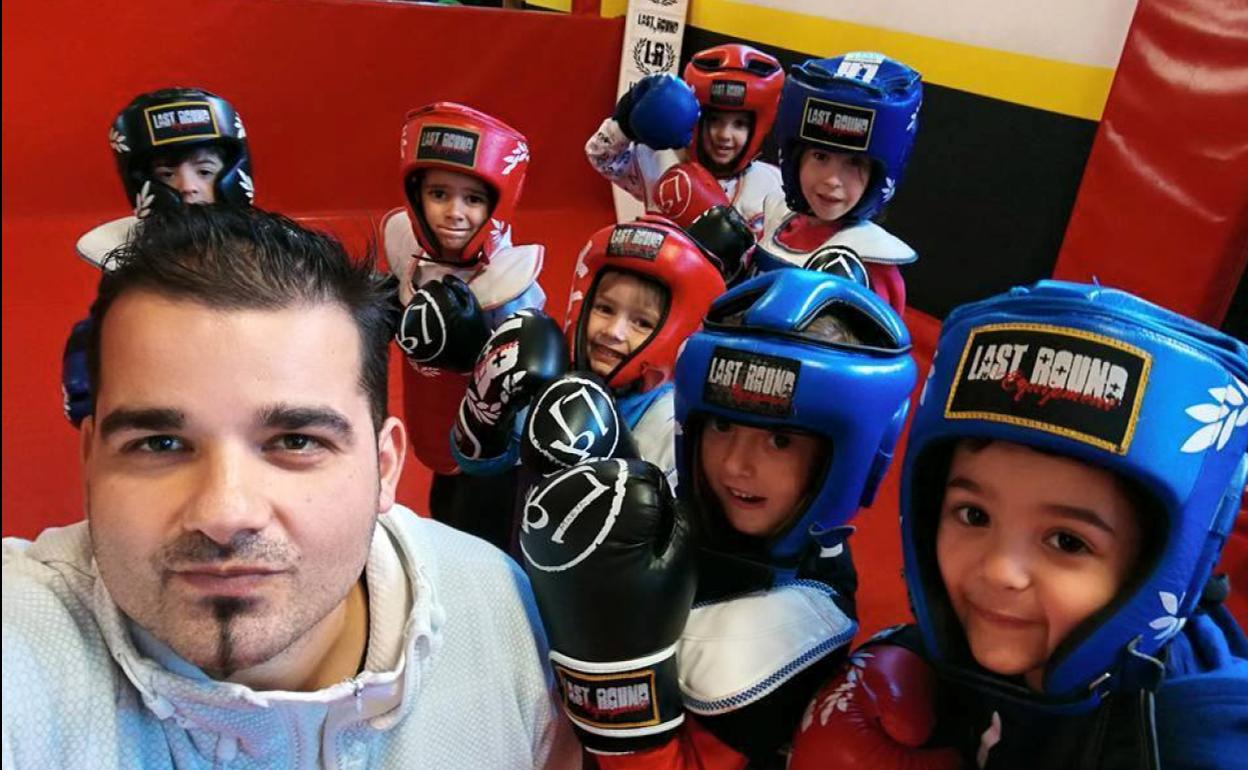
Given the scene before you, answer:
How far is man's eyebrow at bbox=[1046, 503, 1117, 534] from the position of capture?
0.95 m

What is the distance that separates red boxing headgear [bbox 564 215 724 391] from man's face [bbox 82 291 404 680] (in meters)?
0.92

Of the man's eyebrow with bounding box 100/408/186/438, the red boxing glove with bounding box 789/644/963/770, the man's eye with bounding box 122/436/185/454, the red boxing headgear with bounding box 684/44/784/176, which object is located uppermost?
the red boxing headgear with bounding box 684/44/784/176

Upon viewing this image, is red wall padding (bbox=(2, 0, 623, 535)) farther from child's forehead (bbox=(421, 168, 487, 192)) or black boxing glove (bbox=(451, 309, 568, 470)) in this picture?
black boxing glove (bbox=(451, 309, 568, 470))

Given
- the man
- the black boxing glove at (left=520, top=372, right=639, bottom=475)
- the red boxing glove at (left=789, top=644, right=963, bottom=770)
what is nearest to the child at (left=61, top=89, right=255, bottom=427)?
the black boxing glove at (left=520, top=372, right=639, bottom=475)

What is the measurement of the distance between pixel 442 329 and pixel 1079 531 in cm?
137

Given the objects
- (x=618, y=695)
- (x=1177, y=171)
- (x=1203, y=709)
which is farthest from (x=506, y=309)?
(x=1177, y=171)

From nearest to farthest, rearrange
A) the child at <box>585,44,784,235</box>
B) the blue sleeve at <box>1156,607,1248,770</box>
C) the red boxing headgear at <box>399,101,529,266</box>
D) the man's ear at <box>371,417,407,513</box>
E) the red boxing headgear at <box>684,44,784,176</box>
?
the blue sleeve at <box>1156,607,1248,770</box>
the man's ear at <box>371,417,407,513</box>
the red boxing headgear at <box>399,101,529,266</box>
the child at <box>585,44,784,235</box>
the red boxing headgear at <box>684,44,784,176</box>

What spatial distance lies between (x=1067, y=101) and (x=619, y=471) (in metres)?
3.27

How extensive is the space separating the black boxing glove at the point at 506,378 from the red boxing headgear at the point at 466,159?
562 millimetres

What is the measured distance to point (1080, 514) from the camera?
954 millimetres

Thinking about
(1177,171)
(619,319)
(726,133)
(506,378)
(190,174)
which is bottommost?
(506,378)

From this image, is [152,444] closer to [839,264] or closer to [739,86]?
[839,264]

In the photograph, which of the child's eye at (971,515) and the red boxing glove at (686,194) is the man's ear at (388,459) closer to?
the child's eye at (971,515)

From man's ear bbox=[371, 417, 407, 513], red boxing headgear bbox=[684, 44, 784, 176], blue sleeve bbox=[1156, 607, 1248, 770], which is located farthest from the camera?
red boxing headgear bbox=[684, 44, 784, 176]
